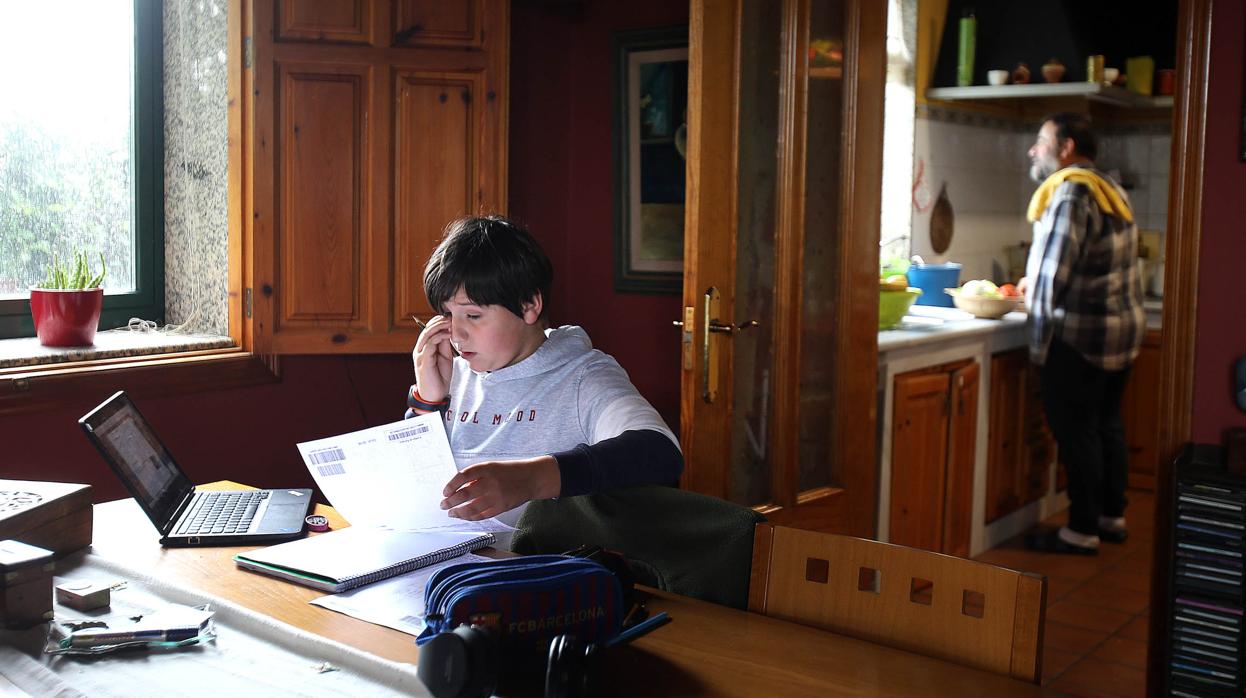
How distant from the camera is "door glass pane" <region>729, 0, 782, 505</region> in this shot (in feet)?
10.6

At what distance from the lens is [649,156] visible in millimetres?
3883

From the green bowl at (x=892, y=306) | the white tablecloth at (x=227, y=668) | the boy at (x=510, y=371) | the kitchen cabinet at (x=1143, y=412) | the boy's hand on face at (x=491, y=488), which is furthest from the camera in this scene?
the kitchen cabinet at (x=1143, y=412)

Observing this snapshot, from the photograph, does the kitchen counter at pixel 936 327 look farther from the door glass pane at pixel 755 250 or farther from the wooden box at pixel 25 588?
the wooden box at pixel 25 588

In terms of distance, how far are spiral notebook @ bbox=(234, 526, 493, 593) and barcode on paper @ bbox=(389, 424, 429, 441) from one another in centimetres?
17

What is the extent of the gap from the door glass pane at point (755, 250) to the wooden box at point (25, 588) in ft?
6.52

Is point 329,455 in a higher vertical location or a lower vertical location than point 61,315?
lower

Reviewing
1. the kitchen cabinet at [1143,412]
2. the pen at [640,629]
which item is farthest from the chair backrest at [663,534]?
the kitchen cabinet at [1143,412]

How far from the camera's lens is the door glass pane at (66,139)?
3203 mm

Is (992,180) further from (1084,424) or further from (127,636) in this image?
(127,636)

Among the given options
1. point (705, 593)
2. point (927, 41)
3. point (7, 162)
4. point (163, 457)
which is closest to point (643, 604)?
point (705, 593)

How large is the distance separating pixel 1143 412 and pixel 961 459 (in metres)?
1.69

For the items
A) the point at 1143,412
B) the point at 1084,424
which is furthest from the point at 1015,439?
the point at 1143,412

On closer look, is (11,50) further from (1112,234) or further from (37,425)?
(1112,234)

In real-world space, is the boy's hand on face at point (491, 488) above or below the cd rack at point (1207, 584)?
above
